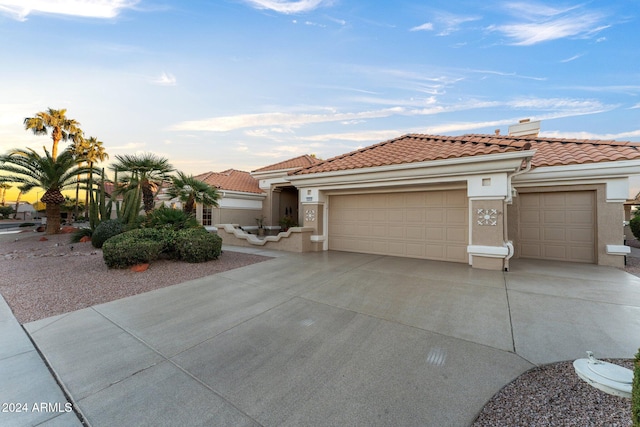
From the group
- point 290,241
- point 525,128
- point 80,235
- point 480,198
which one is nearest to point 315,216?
point 290,241

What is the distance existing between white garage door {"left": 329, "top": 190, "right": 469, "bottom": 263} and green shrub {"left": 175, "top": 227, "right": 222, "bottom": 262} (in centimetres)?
503

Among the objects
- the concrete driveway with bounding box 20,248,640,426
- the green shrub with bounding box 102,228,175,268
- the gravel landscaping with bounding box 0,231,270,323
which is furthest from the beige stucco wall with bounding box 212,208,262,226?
the concrete driveway with bounding box 20,248,640,426

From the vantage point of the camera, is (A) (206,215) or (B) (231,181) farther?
(B) (231,181)

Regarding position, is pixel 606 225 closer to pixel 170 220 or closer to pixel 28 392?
pixel 28 392

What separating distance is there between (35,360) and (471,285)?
7.69m

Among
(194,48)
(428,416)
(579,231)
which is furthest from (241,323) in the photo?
(579,231)

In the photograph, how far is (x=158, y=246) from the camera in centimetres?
812

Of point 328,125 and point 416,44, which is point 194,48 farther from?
point 416,44

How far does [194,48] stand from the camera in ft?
30.7

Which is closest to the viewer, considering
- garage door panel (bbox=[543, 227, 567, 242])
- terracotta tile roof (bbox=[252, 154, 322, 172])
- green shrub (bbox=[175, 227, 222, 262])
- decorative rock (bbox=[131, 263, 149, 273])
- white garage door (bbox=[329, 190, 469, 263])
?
decorative rock (bbox=[131, 263, 149, 273])

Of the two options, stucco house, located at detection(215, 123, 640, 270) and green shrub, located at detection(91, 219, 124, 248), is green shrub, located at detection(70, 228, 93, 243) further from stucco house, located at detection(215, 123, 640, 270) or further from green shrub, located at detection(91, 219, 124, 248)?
stucco house, located at detection(215, 123, 640, 270)

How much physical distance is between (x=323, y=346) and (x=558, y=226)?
10.4m

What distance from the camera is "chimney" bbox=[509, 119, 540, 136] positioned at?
1258 cm

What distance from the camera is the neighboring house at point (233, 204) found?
53.4ft
